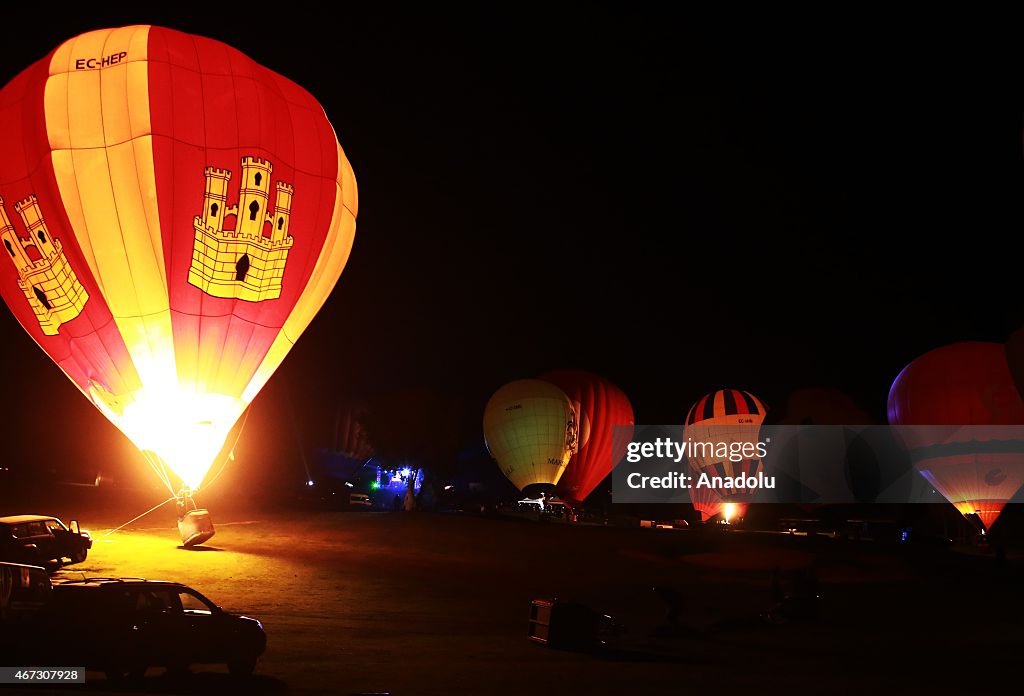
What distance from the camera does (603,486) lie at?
92.1m

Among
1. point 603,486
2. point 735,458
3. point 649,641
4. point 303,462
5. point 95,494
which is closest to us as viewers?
point 649,641

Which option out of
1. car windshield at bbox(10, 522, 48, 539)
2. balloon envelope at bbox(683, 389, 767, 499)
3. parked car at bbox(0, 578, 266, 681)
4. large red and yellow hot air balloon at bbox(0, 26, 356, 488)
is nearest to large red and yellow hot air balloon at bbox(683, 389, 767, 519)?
balloon envelope at bbox(683, 389, 767, 499)

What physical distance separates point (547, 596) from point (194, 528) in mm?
9024

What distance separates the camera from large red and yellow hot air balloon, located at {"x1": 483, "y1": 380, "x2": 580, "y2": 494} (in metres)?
55.0

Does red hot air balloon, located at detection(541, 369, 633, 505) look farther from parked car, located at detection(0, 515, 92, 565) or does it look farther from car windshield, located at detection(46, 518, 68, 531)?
car windshield, located at detection(46, 518, 68, 531)

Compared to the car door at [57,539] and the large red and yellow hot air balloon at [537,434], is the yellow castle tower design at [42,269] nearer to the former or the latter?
the car door at [57,539]

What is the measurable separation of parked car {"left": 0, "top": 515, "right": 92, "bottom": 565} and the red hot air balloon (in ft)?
117

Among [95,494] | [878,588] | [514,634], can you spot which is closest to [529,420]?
[95,494]

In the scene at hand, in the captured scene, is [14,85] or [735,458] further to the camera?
[735,458]

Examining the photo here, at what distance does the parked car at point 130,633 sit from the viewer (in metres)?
10.8

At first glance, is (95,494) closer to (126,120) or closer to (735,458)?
(126,120)

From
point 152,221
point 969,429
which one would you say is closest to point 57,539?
point 152,221

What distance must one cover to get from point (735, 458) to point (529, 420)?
11.0 m

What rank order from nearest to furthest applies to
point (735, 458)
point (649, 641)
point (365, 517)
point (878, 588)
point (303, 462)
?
point (649, 641) < point (878, 588) < point (365, 517) < point (735, 458) < point (303, 462)
